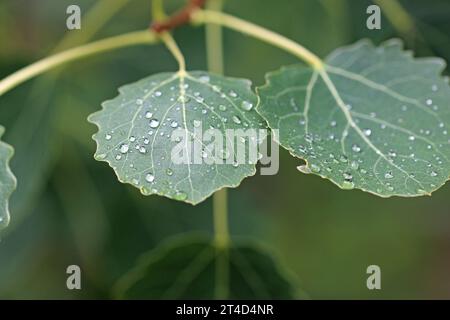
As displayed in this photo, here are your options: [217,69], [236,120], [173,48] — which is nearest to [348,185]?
[236,120]

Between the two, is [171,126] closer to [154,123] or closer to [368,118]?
[154,123]

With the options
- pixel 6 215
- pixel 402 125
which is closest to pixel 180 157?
pixel 6 215

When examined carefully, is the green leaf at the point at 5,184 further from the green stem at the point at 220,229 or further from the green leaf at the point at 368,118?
the green stem at the point at 220,229

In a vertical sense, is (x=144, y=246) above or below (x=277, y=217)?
below

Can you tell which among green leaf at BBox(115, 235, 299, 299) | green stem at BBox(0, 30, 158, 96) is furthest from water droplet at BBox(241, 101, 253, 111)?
green leaf at BBox(115, 235, 299, 299)

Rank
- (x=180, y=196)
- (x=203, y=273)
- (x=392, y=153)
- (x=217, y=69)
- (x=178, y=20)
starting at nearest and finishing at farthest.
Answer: (x=180, y=196) < (x=392, y=153) < (x=178, y=20) < (x=203, y=273) < (x=217, y=69)
